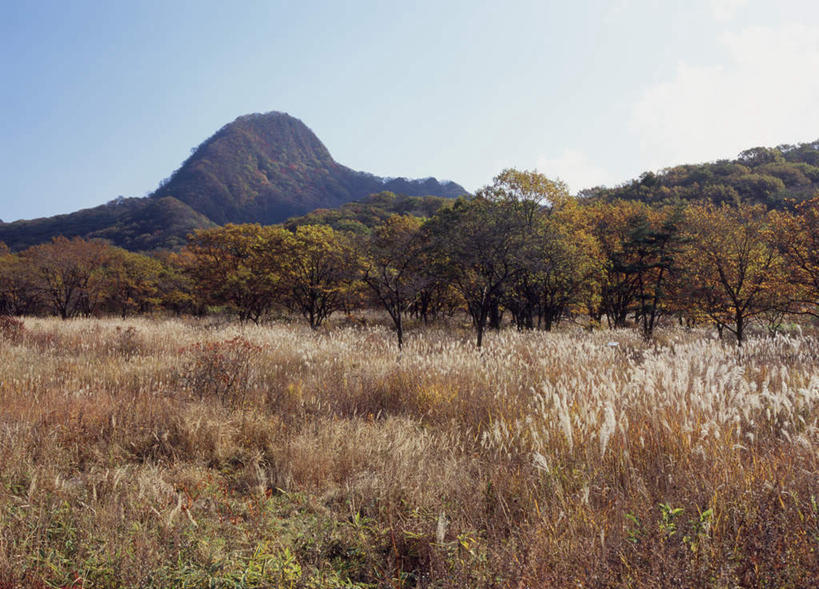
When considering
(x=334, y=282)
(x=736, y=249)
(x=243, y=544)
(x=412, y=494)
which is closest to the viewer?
(x=243, y=544)

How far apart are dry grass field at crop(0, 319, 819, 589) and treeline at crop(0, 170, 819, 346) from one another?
8.39 m

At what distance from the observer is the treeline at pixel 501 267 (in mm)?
13180

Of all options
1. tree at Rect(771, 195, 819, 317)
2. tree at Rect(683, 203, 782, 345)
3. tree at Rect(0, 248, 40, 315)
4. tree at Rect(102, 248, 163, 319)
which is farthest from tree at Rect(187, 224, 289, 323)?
tree at Rect(771, 195, 819, 317)

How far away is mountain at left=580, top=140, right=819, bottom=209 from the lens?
4884 centimetres

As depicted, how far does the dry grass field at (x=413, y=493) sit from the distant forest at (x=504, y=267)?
8.28 metres

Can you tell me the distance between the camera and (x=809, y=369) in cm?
537

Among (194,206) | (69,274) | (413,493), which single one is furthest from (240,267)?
(194,206)

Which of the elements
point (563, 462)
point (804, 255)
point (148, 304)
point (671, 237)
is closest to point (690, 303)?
point (671, 237)

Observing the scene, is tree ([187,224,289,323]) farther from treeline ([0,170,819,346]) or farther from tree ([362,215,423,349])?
A: tree ([362,215,423,349])

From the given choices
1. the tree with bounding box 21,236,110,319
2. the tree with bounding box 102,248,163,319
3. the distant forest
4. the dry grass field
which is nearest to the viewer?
the dry grass field

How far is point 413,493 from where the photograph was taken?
267 cm

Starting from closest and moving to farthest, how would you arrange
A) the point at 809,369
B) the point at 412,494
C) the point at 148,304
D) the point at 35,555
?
1. the point at 35,555
2. the point at 412,494
3. the point at 809,369
4. the point at 148,304

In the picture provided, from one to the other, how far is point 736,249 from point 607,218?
15936 millimetres

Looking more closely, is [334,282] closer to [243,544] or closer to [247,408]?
[247,408]
